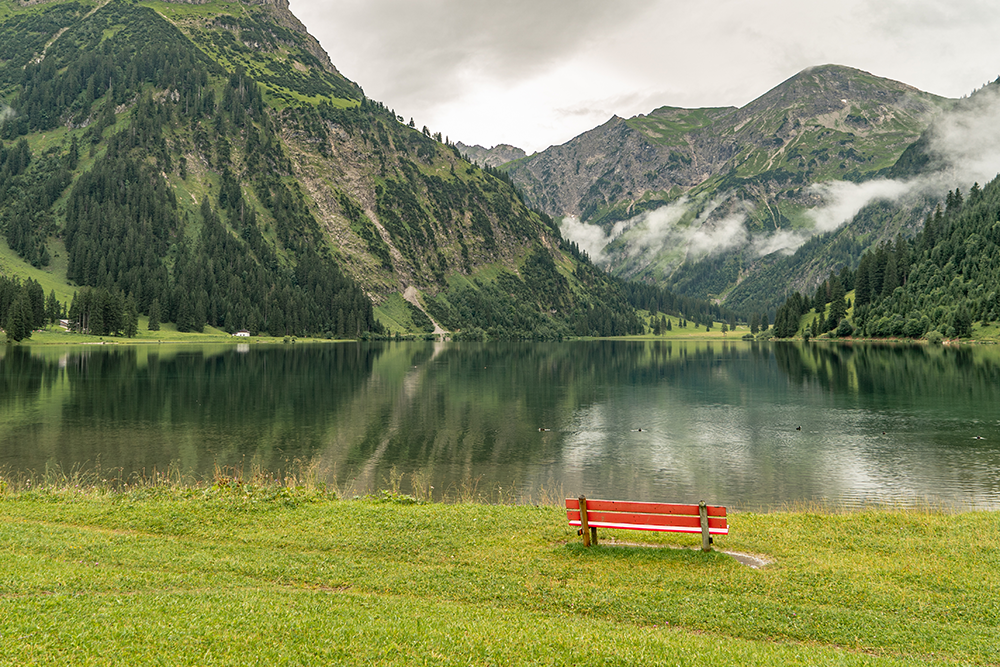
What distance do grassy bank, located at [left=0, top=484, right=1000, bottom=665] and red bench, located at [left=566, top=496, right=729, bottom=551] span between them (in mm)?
1015

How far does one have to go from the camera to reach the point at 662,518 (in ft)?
71.2

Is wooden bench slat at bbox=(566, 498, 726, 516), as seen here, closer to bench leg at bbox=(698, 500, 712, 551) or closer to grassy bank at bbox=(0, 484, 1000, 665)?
bench leg at bbox=(698, 500, 712, 551)

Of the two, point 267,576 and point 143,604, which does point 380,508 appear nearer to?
point 267,576

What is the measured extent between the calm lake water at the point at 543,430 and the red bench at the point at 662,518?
704 inches

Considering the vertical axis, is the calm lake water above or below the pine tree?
below

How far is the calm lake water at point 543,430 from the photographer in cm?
4509

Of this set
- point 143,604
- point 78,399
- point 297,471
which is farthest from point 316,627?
point 78,399

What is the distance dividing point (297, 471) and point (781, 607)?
126 feet

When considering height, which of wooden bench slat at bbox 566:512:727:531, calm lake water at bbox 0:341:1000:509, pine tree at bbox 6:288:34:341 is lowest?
calm lake water at bbox 0:341:1000:509

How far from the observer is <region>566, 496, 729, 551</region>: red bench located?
70.2 feet

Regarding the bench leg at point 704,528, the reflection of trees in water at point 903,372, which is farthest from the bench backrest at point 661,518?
the reflection of trees in water at point 903,372

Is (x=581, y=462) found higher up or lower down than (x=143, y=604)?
lower down

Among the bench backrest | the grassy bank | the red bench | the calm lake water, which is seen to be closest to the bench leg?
the red bench

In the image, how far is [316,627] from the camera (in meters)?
15.0
